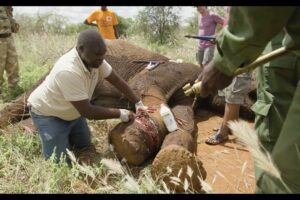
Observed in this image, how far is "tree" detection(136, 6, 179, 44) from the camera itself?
14436 mm

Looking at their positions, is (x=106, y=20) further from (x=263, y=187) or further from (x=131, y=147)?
(x=263, y=187)

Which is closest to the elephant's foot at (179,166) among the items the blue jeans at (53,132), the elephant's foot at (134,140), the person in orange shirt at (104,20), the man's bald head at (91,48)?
the elephant's foot at (134,140)

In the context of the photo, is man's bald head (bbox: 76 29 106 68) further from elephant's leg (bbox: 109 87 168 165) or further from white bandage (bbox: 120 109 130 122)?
elephant's leg (bbox: 109 87 168 165)

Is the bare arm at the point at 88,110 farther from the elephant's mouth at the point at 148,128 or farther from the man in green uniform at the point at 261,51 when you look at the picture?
the man in green uniform at the point at 261,51

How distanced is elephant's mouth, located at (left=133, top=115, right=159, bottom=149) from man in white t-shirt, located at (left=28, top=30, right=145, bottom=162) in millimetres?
101

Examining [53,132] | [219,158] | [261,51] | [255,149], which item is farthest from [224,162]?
[255,149]

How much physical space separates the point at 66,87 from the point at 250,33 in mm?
2056

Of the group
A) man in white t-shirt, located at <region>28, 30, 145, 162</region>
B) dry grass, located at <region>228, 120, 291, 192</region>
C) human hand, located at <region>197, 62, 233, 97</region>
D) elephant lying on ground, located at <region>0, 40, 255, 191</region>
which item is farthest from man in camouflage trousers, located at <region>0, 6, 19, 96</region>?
dry grass, located at <region>228, 120, 291, 192</region>

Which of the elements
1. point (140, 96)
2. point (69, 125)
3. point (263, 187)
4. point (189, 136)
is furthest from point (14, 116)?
point (263, 187)

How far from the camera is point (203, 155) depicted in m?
3.91

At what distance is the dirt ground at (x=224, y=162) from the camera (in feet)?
10.1

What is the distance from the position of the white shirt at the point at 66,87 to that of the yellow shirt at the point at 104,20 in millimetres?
4221

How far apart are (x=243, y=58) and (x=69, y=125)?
243 centimetres

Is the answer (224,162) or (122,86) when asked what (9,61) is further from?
(224,162)
